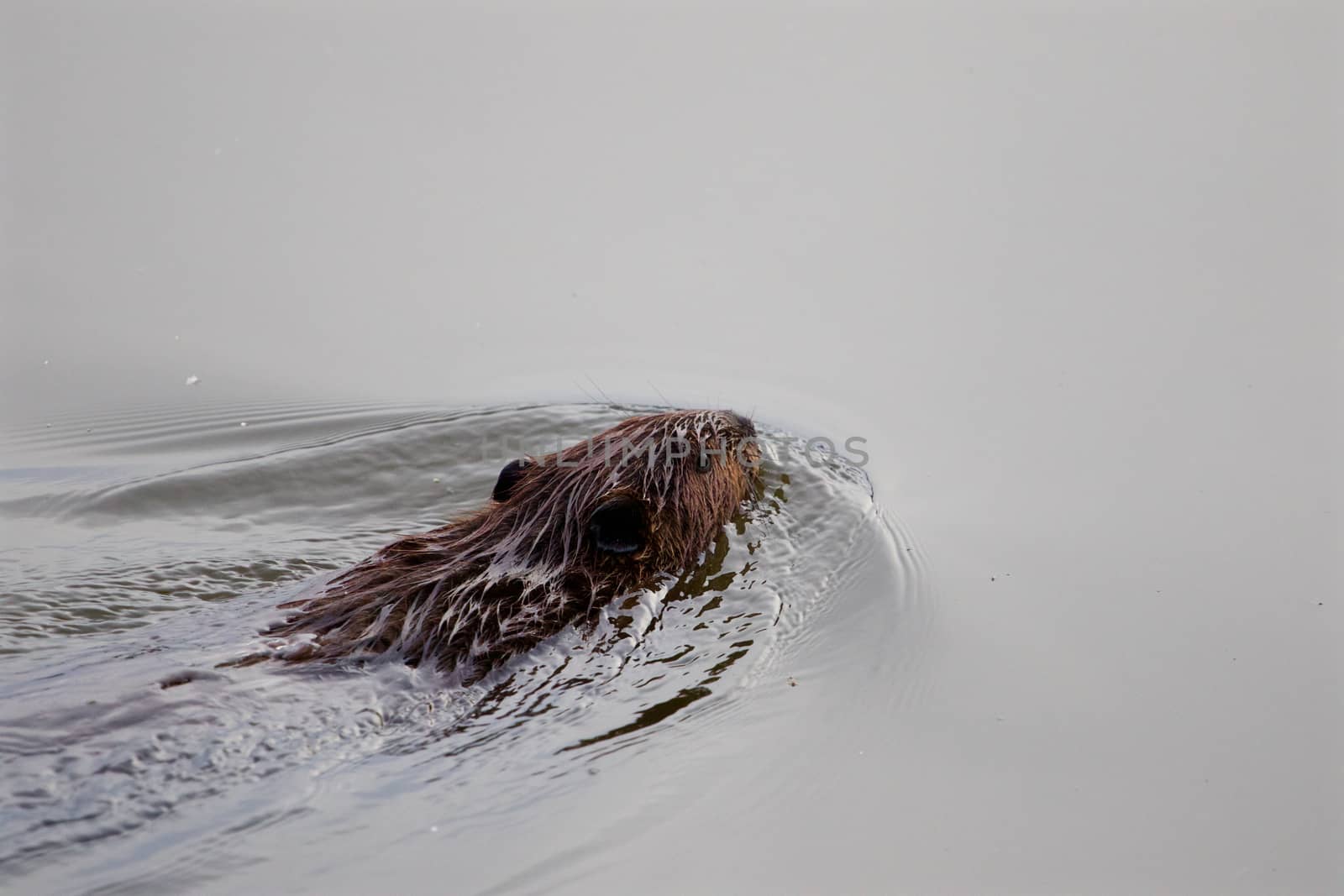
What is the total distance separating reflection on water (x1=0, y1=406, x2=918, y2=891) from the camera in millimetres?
3449

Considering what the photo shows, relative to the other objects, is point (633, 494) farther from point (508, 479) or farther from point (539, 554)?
point (508, 479)

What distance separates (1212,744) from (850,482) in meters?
2.04

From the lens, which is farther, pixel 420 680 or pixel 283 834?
pixel 420 680

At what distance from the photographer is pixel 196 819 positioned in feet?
11.3

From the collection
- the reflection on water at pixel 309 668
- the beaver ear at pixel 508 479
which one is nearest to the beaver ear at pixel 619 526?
the reflection on water at pixel 309 668

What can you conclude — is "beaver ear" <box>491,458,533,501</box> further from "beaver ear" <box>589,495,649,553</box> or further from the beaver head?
"beaver ear" <box>589,495,649,553</box>

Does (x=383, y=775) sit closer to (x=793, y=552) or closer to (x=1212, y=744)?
(x=793, y=552)

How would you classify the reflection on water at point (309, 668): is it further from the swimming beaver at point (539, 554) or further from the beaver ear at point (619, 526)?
the beaver ear at point (619, 526)

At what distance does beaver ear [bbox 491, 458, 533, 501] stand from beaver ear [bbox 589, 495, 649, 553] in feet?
1.61

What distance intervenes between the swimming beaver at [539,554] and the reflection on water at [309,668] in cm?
11

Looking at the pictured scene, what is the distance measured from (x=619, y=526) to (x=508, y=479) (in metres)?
0.58

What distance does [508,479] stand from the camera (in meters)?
4.88

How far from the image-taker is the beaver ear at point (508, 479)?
16.0 feet

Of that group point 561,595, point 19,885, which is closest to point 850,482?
point 561,595
